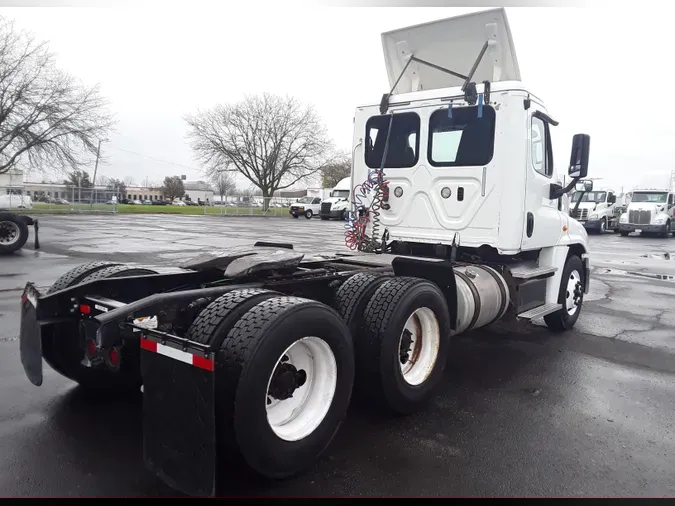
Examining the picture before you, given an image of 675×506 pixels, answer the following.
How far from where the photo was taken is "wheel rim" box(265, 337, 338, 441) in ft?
10.0

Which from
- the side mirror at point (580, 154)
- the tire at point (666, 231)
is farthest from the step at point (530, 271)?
the tire at point (666, 231)

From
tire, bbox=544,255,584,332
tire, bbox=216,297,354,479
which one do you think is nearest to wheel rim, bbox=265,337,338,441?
tire, bbox=216,297,354,479

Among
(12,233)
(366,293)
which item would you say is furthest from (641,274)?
(12,233)

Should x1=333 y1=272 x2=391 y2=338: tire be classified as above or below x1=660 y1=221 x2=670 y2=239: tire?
below

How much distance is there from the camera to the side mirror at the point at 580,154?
5.69m

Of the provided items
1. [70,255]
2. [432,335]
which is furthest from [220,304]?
[70,255]

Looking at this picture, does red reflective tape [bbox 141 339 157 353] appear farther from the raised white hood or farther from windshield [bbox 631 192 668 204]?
windshield [bbox 631 192 668 204]

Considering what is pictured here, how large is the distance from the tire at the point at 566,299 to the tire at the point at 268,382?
4.32 m

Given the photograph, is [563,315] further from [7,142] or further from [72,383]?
[7,142]

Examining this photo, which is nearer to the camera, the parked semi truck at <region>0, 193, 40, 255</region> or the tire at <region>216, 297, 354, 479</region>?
the tire at <region>216, 297, 354, 479</region>

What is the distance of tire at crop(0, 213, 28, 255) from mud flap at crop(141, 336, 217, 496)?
1209cm

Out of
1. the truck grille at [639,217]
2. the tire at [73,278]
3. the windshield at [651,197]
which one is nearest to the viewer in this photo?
the tire at [73,278]

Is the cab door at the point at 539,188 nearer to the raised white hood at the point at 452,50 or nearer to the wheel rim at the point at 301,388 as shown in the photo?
the raised white hood at the point at 452,50

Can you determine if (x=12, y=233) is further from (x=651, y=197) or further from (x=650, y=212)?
(x=651, y=197)
